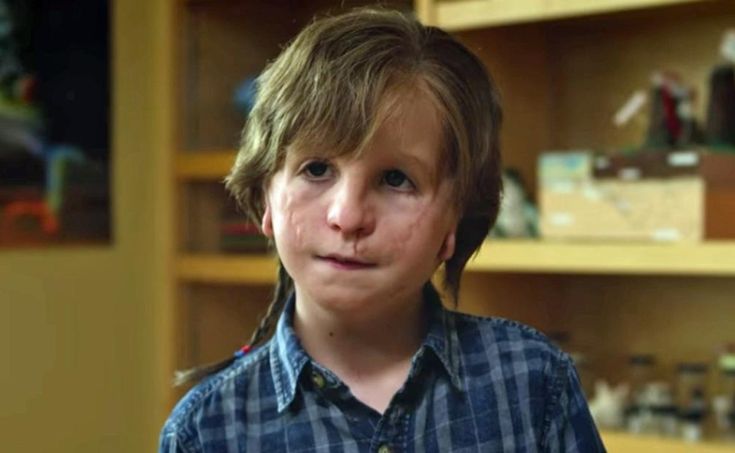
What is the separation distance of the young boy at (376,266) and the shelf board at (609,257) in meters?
0.78

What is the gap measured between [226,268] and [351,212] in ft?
4.89

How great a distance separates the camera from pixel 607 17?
1885mm

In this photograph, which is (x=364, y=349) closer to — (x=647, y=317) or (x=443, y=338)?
(x=443, y=338)

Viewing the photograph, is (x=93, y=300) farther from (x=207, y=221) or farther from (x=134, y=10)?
(x=134, y=10)

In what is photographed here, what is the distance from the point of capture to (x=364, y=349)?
0.79 meters

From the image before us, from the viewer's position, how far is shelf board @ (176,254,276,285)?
2.12 m

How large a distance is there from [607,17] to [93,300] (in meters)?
1.14

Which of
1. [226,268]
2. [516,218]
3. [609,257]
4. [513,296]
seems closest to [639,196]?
[609,257]

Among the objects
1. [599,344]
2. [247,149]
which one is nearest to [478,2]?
[599,344]

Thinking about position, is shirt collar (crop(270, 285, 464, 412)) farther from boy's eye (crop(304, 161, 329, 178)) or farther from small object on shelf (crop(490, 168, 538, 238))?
small object on shelf (crop(490, 168, 538, 238))

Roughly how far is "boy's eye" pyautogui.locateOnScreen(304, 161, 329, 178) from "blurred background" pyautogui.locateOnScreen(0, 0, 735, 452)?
3.29 ft

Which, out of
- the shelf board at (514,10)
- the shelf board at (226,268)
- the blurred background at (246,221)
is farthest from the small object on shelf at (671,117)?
the shelf board at (226,268)

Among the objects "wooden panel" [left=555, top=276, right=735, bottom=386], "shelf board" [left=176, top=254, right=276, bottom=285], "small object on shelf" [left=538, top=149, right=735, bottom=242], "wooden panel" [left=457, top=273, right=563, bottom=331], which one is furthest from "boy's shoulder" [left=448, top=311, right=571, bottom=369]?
"shelf board" [left=176, top=254, right=276, bottom=285]

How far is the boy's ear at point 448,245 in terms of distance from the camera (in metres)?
0.77
